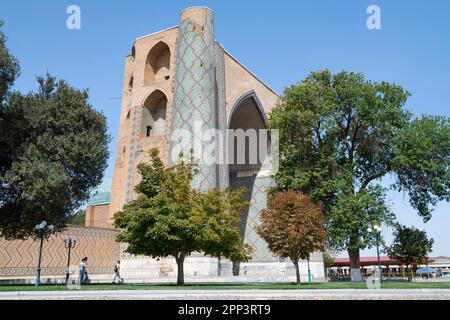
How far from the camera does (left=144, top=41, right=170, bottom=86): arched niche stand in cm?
3047

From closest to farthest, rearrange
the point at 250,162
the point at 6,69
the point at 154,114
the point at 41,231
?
the point at 6,69 → the point at 41,231 → the point at 154,114 → the point at 250,162

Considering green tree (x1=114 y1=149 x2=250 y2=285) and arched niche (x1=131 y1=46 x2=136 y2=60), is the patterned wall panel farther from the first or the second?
arched niche (x1=131 y1=46 x2=136 y2=60)

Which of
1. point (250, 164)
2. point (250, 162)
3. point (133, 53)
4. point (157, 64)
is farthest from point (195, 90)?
point (250, 164)

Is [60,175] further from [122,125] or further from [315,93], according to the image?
[122,125]

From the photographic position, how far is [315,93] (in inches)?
854

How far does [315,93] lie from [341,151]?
10.0 ft

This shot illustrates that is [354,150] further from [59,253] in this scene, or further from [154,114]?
[59,253]

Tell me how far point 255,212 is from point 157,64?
41.2 ft

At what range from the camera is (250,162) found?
117 ft

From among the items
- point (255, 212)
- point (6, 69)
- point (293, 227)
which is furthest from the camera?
point (255, 212)

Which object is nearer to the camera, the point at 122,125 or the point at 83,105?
the point at 83,105

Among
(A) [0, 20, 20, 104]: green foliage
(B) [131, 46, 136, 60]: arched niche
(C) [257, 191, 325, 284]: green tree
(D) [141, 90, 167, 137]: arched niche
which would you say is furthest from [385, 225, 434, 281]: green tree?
(B) [131, 46, 136, 60]: arched niche

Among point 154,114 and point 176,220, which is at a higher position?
point 154,114
